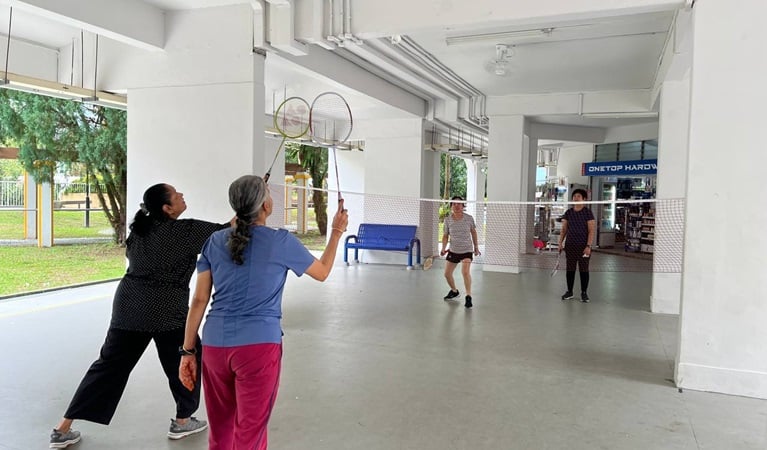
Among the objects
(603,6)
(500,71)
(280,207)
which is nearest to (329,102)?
(280,207)

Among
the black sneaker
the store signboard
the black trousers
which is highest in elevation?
the store signboard

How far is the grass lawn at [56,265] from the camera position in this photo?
11.0m

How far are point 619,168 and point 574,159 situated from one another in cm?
201

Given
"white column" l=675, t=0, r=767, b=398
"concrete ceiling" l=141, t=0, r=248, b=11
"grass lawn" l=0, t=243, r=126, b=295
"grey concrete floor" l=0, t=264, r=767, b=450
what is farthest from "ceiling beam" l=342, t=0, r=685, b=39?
"grass lawn" l=0, t=243, r=126, b=295

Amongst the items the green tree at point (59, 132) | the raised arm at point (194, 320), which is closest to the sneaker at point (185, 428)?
the raised arm at point (194, 320)

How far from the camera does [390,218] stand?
1265 cm

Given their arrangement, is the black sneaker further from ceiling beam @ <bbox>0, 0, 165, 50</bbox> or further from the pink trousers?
the pink trousers

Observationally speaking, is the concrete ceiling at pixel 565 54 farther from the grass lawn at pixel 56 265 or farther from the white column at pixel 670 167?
the grass lawn at pixel 56 265

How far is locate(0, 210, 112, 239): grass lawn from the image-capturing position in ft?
58.5

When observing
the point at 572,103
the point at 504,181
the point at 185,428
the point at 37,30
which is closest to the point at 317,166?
the point at 504,181

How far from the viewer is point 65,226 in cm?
2005

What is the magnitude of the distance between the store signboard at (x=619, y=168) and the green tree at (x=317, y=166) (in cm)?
879

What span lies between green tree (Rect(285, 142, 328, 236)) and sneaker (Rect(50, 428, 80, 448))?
51.9 ft

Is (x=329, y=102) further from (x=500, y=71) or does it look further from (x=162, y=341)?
(x=162, y=341)
